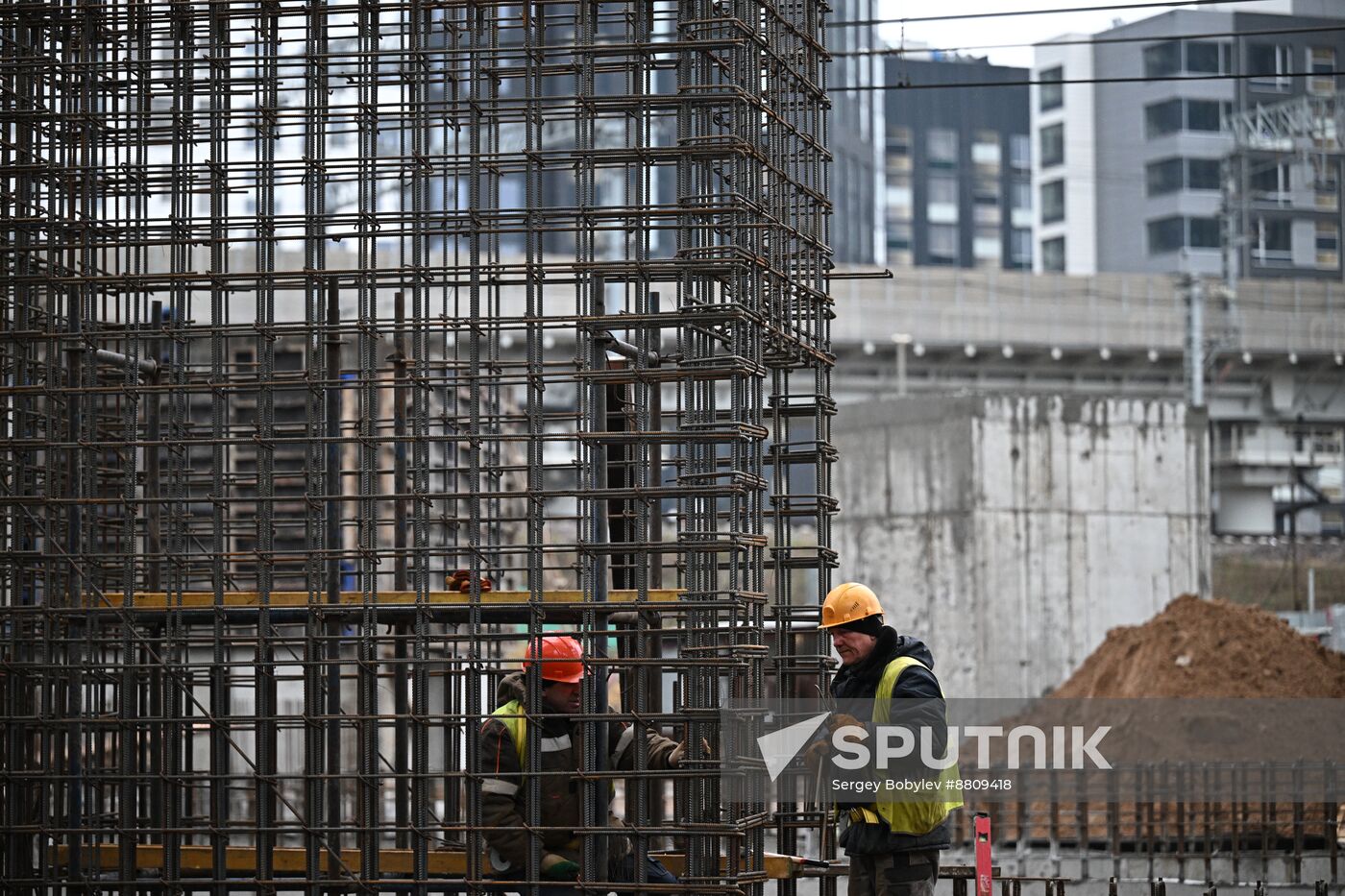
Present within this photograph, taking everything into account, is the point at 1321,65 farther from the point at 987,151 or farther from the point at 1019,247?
the point at 987,151

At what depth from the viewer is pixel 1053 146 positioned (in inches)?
3322

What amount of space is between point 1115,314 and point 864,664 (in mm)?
60858

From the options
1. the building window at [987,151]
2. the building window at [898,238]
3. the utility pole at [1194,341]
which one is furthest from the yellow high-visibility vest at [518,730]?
the building window at [987,151]

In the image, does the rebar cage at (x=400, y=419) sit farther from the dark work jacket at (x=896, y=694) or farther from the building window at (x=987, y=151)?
the building window at (x=987, y=151)

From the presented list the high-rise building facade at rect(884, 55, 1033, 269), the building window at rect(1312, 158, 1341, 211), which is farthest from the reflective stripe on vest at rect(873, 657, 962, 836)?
the high-rise building facade at rect(884, 55, 1033, 269)

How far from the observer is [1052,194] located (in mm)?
84625

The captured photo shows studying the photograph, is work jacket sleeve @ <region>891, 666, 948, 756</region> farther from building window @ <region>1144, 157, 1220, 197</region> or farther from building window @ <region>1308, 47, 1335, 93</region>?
building window @ <region>1144, 157, 1220, 197</region>

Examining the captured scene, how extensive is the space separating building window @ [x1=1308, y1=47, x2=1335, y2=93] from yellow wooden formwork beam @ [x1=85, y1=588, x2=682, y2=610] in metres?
39.5

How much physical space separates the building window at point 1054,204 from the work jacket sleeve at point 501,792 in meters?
77.5

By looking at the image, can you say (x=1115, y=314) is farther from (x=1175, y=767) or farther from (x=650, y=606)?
(x=650, y=606)

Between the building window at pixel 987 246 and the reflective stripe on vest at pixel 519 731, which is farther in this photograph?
the building window at pixel 987 246

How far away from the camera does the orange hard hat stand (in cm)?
1003

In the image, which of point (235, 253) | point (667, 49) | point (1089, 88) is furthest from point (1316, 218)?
point (667, 49)

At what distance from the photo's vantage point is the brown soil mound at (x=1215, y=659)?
2788 centimetres
